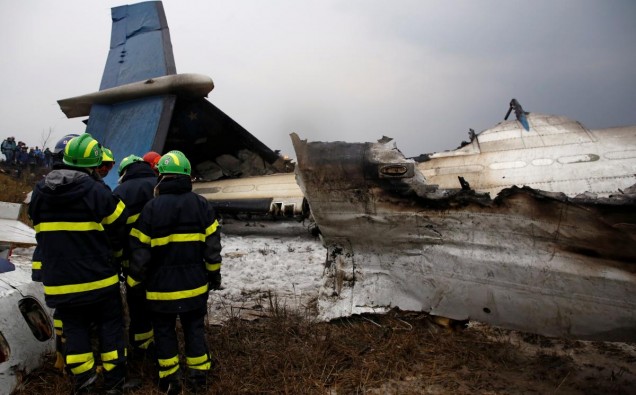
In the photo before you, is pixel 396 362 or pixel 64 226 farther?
pixel 396 362

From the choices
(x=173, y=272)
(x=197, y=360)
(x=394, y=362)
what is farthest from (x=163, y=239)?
(x=394, y=362)

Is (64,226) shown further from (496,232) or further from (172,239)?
(496,232)

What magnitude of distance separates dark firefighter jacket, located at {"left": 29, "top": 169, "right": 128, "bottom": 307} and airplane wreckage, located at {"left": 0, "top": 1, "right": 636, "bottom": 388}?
594 mm

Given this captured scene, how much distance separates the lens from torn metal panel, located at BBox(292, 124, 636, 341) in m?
2.66

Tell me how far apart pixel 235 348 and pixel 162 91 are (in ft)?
19.9

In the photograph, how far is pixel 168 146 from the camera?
8.73m

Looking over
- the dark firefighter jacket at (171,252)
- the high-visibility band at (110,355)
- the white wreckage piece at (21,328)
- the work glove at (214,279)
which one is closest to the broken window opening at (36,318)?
the white wreckage piece at (21,328)

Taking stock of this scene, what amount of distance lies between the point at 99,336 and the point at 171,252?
673 millimetres

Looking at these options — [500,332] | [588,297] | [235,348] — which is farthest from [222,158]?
[588,297]

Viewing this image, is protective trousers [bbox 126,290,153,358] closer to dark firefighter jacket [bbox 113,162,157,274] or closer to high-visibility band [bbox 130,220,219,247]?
dark firefighter jacket [bbox 113,162,157,274]

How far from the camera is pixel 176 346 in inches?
109

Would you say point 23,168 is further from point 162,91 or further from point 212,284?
point 212,284

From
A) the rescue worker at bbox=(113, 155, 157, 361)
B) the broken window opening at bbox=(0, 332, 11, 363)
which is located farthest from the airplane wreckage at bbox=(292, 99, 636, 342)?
the broken window opening at bbox=(0, 332, 11, 363)

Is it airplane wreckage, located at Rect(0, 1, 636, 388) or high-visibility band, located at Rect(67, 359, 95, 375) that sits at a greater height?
airplane wreckage, located at Rect(0, 1, 636, 388)
